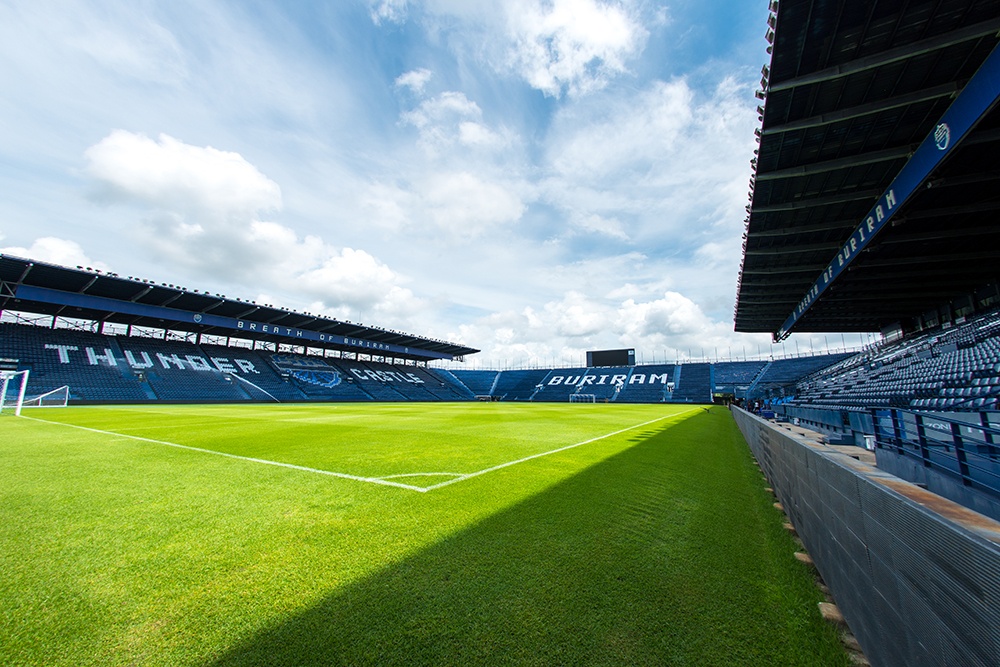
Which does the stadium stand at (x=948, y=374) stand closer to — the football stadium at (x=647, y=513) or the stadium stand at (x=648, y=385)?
the football stadium at (x=647, y=513)

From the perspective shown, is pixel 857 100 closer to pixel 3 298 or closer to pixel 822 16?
pixel 822 16

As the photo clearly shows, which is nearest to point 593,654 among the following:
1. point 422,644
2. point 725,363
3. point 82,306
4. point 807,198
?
point 422,644

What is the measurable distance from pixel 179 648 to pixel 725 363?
67.1 m

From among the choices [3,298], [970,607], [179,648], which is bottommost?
[179,648]

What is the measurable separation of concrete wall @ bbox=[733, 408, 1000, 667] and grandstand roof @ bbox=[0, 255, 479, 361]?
141 ft

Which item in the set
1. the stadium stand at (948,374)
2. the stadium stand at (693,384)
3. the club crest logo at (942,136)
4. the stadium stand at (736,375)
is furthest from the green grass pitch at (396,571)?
the stadium stand at (736,375)

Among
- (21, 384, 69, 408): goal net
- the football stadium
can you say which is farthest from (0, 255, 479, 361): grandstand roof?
the football stadium

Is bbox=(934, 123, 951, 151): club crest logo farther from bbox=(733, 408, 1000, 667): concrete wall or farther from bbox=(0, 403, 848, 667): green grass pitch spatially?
bbox=(733, 408, 1000, 667): concrete wall

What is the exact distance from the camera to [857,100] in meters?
9.76

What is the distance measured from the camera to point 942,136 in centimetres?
895

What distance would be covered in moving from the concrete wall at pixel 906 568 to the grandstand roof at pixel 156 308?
43.0m

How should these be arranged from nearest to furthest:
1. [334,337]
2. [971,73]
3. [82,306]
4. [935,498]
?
1. [935,498]
2. [971,73]
3. [82,306]
4. [334,337]

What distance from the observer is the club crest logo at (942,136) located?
871cm

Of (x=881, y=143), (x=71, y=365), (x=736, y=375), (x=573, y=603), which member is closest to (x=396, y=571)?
(x=573, y=603)
